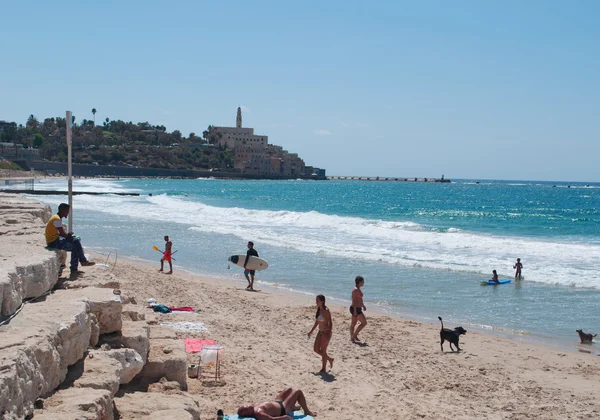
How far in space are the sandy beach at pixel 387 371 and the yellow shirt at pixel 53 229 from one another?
Answer: 28.0 inches

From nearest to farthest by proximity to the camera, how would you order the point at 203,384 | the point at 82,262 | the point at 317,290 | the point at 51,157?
the point at 203,384 → the point at 82,262 → the point at 317,290 → the point at 51,157

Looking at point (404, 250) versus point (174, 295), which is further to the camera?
point (404, 250)

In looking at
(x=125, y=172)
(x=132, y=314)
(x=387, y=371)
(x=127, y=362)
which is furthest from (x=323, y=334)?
(x=125, y=172)

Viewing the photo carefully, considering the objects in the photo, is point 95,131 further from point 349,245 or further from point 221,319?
point 221,319

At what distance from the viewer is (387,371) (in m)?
8.55

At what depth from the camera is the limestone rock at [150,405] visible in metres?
4.93

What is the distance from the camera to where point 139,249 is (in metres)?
22.2

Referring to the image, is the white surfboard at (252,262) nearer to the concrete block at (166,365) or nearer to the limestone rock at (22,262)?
the limestone rock at (22,262)

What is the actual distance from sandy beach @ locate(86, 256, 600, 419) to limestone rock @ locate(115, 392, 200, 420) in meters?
0.77

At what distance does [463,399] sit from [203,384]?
10.4ft

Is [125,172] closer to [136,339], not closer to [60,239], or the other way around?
[60,239]

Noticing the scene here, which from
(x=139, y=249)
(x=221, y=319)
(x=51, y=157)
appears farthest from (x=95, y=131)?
(x=221, y=319)

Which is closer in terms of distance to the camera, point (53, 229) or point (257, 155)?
point (53, 229)

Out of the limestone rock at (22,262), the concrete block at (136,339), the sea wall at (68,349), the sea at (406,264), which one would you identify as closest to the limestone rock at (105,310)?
the sea wall at (68,349)
